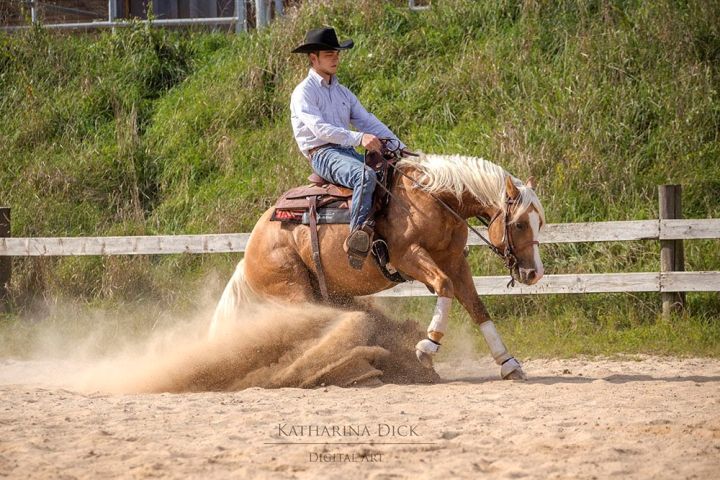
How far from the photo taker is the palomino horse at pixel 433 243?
6.98m

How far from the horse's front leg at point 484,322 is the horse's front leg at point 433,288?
35 centimetres

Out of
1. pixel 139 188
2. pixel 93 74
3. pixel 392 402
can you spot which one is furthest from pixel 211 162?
pixel 392 402

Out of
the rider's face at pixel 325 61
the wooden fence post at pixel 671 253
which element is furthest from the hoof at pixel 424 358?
the wooden fence post at pixel 671 253

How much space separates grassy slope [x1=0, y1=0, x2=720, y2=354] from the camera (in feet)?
35.7

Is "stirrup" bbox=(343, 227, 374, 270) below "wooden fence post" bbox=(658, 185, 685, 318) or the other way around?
the other way around

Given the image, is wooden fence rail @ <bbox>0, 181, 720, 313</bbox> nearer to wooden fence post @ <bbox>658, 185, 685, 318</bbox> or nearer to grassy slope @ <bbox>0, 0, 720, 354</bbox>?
wooden fence post @ <bbox>658, 185, 685, 318</bbox>

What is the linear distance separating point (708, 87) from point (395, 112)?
4.30 m

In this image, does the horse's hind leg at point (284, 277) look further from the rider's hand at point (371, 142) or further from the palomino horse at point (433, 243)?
the rider's hand at point (371, 142)

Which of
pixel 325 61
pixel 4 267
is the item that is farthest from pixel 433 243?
pixel 4 267

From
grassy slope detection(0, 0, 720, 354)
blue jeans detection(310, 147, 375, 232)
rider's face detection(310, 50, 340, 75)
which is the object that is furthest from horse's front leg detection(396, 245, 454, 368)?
grassy slope detection(0, 0, 720, 354)

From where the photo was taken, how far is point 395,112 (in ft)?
44.6

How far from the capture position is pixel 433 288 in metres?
7.09

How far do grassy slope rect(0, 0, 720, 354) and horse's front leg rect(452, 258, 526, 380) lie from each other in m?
1.93

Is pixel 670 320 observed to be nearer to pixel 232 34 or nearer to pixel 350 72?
pixel 350 72
